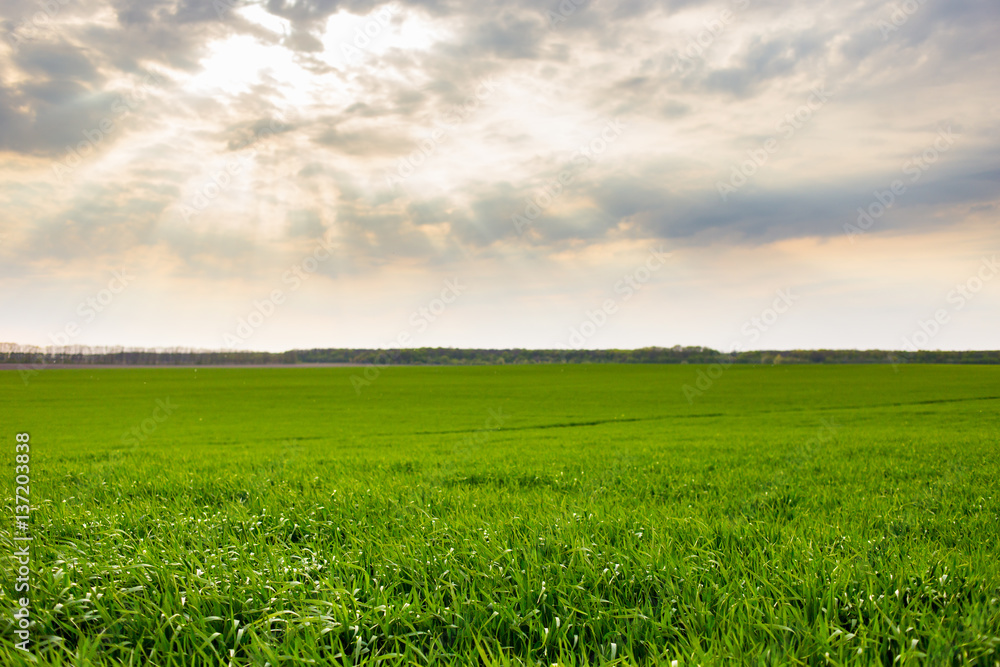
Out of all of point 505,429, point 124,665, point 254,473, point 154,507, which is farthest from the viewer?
point 505,429

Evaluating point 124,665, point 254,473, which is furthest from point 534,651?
point 254,473

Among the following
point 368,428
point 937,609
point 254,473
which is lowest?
point 368,428

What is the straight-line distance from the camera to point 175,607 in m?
4.09

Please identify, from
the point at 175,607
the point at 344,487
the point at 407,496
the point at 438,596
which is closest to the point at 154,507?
the point at 344,487

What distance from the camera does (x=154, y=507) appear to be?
303 inches

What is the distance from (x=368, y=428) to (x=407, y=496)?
26.4 m

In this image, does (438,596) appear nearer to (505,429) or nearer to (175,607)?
(175,607)

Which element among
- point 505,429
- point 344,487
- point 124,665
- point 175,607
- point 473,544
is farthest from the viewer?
point 505,429

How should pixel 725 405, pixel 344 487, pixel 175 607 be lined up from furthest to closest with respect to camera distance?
pixel 725 405, pixel 344 487, pixel 175 607

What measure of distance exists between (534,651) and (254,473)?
30.7 ft

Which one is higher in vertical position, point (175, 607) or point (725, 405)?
point (175, 607)

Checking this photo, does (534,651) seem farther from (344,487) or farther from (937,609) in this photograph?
(344,487)

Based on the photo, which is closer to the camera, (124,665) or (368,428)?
(124,665)

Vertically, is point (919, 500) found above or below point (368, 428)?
above
